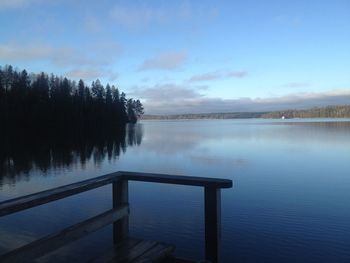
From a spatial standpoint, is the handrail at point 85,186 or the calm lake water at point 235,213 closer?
the handrail at point 85,186

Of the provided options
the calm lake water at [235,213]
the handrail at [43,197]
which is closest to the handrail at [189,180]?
the handrail at [43,197]

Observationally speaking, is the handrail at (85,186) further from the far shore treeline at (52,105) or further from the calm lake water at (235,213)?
the far shore treeline at (52,105)

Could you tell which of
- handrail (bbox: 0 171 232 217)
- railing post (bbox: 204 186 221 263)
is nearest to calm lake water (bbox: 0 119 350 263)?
railing post (bbox: 204 186 221 263)

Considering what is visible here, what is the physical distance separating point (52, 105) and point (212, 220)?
6852cm

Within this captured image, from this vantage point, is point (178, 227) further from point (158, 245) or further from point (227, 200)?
point (158, 245)

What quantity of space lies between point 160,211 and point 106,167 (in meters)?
13.3

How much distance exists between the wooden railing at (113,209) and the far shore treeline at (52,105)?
60788 mm

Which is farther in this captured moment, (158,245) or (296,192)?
(296,192)

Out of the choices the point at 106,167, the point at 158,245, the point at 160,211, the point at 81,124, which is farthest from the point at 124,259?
the point at 81,124

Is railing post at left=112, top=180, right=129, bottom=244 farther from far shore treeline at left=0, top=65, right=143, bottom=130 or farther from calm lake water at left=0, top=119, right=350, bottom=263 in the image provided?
far shore treeline at left=0, top=65, right=143, bottom=130

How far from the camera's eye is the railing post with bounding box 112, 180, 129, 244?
5262mm

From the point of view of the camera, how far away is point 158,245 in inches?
200

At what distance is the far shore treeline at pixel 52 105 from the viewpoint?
204ft

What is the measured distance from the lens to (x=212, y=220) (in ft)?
15.7
